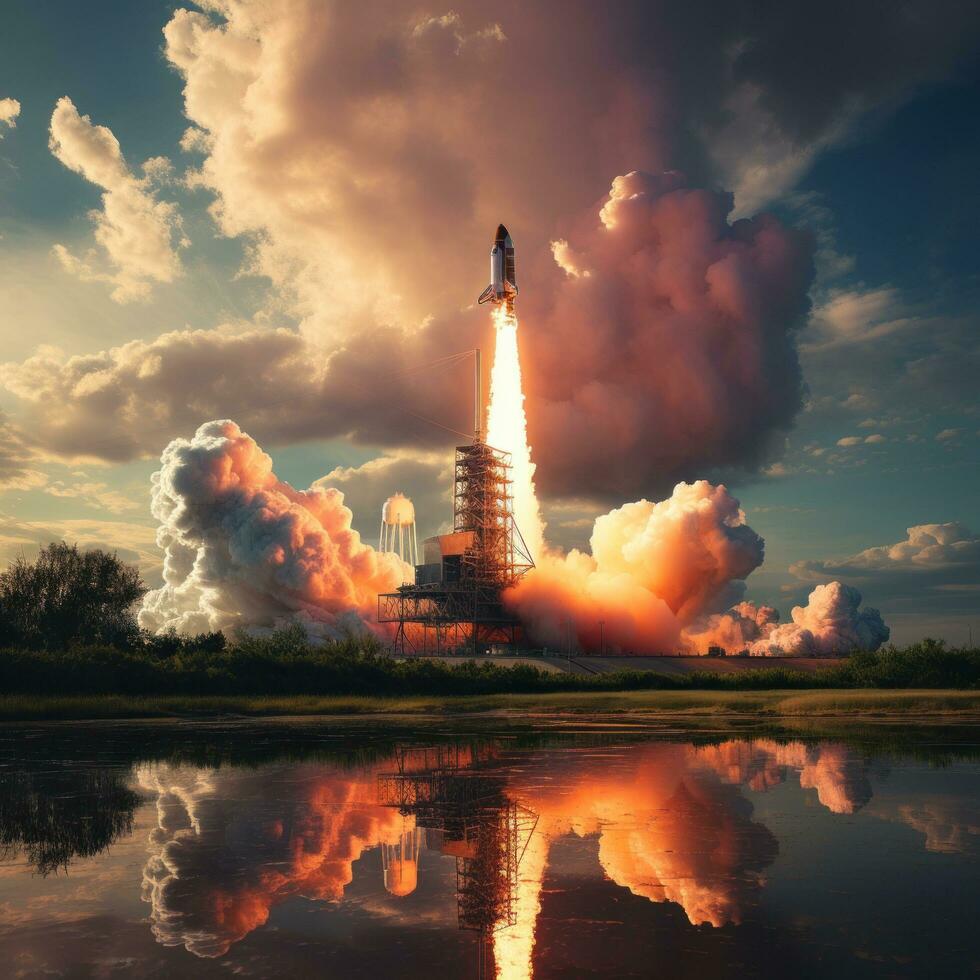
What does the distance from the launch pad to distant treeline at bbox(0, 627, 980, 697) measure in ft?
84.5

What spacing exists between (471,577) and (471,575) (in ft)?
2.51

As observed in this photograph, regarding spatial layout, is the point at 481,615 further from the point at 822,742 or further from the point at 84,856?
the point at 84,856

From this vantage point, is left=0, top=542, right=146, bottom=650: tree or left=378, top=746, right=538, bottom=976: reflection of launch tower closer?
left=378, top=746, right=538, bottom=976: reflection of launch tower

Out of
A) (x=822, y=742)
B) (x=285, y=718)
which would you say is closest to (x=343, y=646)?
(x=285, y=718)

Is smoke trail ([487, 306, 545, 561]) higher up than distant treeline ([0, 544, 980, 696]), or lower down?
higher up

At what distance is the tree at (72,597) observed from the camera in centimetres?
9000

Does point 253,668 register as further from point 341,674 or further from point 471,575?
point 471,575

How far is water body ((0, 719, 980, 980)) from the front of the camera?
1083cm

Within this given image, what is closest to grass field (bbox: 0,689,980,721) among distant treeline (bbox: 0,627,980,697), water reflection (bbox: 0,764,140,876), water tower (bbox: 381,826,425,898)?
distant treeline (bbox: 0,627,980,697)

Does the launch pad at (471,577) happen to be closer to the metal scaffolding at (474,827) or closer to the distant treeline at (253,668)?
the distant treeline at (253,668)

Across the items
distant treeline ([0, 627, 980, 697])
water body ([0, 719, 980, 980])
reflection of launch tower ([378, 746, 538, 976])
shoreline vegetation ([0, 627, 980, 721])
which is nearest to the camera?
water body ([0, 719, 980, 980])

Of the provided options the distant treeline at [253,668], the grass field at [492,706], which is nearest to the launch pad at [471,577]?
the distant treeline at [253,668]

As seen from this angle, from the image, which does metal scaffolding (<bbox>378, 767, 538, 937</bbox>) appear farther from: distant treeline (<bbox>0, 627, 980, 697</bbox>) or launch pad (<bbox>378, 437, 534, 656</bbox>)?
launch pad (<bbox>378, 437, 534, 656</bbox>)

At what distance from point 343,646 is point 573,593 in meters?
39.2
